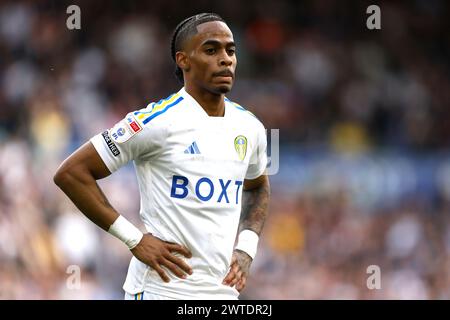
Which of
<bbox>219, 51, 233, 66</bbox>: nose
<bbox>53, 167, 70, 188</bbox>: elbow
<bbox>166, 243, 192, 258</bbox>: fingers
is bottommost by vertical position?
<bbox>166, 243, 192, 258</bbox>: fingers

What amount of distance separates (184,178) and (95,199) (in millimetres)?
515

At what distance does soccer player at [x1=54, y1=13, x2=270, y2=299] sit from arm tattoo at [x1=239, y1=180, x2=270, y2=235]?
0.40m

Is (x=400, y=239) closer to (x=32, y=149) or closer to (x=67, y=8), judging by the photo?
(x=32, y=149)

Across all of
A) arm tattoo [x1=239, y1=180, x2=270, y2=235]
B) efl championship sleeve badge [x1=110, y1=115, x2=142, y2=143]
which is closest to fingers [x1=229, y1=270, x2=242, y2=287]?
arm tattoo [x1=239, y1=180, x2=270, y2=235]

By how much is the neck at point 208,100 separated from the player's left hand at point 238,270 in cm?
85

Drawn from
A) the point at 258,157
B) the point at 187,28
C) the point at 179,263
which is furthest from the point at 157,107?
the point at 179,263

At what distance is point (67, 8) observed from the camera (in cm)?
1620

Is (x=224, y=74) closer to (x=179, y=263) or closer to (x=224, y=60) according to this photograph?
(x=224, y=60)

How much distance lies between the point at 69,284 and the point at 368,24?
7409 mm

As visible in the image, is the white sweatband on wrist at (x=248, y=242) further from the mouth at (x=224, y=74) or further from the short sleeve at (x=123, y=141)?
the mouth at (x=224, y=74)

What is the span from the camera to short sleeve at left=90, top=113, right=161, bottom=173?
5629 millimetres

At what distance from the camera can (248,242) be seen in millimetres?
6156

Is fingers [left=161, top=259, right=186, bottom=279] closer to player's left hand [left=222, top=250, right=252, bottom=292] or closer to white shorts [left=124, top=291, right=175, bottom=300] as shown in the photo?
white shorts [left=124, top=291, right=175, bottom=300]

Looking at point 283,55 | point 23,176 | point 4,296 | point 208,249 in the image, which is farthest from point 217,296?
point 283,55
